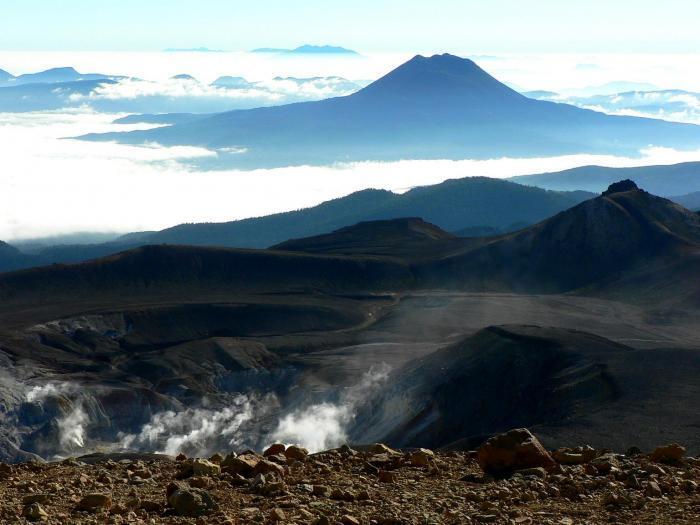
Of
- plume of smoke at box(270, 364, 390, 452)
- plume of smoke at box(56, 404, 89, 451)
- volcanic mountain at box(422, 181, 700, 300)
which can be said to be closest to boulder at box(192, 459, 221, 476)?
plume of smoke at box(270, 364, 390, 452)

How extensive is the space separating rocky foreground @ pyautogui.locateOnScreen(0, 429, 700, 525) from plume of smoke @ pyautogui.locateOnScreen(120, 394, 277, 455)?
181ft

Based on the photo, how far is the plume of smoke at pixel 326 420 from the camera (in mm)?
71812

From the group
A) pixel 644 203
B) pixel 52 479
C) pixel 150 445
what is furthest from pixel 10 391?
pixel 644 203

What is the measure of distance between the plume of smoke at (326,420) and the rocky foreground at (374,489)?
4936 centimetres

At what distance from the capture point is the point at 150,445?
80125mm

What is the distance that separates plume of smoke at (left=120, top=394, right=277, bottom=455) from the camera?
77188mm

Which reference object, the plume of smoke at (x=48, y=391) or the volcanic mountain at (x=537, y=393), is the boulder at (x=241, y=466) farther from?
the plume of smoke at (x=48, y=391)

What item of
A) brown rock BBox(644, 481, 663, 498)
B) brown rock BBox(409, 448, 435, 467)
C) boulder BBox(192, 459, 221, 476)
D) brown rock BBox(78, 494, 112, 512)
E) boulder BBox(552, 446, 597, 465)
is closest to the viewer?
brown rock BBox(78, 494, 112, 512)

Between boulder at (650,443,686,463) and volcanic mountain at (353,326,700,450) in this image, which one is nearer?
boulder at (650,443,686,463)

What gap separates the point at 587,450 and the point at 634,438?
2216cm

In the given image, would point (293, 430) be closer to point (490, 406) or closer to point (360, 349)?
point (490, 406)

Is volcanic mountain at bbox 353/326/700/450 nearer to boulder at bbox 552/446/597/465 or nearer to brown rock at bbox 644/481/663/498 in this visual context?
boulder at bbox 552/446/597/465

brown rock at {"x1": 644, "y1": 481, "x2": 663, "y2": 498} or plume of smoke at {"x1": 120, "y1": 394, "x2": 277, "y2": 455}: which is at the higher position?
brown rock at {"x1": 644, "y1": 481, "x2": 663, "y2": 498}

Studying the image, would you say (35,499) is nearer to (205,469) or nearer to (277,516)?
(205,469)
